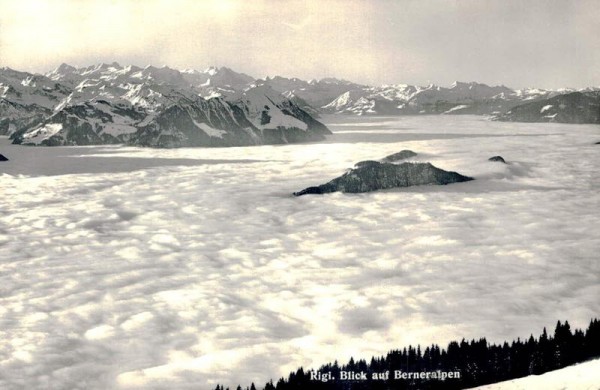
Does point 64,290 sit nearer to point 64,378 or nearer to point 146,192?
point 64,378

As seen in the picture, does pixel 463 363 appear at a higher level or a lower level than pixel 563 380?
higher

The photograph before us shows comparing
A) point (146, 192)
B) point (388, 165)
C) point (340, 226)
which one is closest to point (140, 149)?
point (146, 192)

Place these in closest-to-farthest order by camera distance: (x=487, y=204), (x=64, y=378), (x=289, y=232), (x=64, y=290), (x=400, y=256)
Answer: (x=64, y=378) → (x=64, y=290) → (x=400, y=256) → (x=289, y=232) → (x=487, y=204)

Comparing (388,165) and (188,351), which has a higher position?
(388,165)

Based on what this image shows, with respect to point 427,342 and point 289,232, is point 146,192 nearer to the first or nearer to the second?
point 289,232

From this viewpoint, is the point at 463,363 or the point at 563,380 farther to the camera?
the point at 463,363

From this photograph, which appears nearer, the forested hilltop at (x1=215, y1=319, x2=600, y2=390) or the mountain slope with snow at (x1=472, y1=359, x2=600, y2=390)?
the mountain slope with snow at (x1=472, y1=359, x2=600, y2=390)

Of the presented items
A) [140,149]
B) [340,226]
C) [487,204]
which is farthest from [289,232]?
[140,149]

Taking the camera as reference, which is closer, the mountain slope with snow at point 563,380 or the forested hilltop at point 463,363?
the mountain slope with snow at point 563,380

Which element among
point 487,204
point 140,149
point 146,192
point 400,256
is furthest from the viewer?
point 140,149

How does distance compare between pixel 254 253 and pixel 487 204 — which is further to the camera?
pixel 487 204
